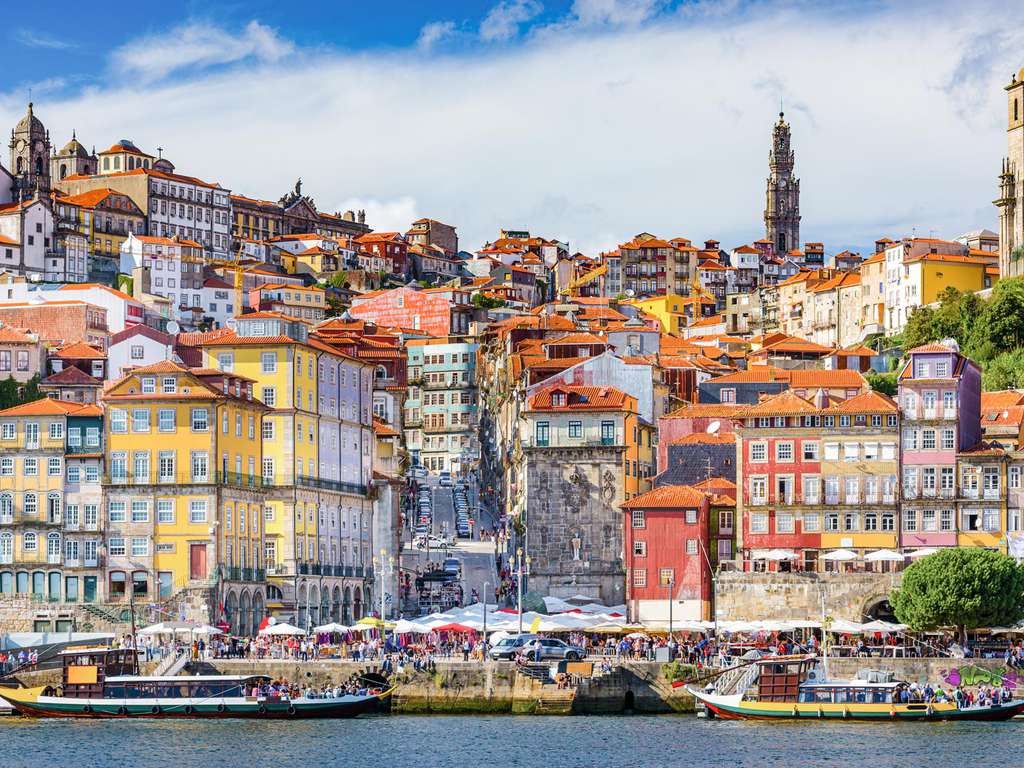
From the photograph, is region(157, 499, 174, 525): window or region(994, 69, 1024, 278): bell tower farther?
region(994, 69, 1024, 278): bell tower

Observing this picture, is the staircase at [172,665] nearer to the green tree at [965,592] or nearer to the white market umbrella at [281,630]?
the white market umbrella at [281,630]

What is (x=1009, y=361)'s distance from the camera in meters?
121

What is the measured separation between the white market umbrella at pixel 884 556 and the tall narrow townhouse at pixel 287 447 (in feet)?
78.9

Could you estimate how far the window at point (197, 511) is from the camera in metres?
88.7

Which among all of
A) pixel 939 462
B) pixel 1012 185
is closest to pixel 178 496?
pixel 939 462

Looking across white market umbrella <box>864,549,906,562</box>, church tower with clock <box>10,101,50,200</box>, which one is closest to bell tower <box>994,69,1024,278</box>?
white market umbrella <box>864,549,906,562</box>

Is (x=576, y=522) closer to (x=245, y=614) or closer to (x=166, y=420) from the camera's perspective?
(x=245, y=614)

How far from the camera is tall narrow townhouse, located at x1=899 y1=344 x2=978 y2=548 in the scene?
89438mm

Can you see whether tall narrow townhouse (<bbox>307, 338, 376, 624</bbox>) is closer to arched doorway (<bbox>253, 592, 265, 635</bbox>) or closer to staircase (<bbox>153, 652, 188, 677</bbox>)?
arched doorway (<bbox>253, 592, 265, 635</bbox>)

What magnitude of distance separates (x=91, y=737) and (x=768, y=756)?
2162cm

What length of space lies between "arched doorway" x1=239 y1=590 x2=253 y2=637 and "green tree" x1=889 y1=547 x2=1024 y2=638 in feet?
89.3

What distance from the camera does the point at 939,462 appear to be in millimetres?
90062

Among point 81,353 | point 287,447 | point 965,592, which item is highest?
point 81,353

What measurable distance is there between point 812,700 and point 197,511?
2843 cm
